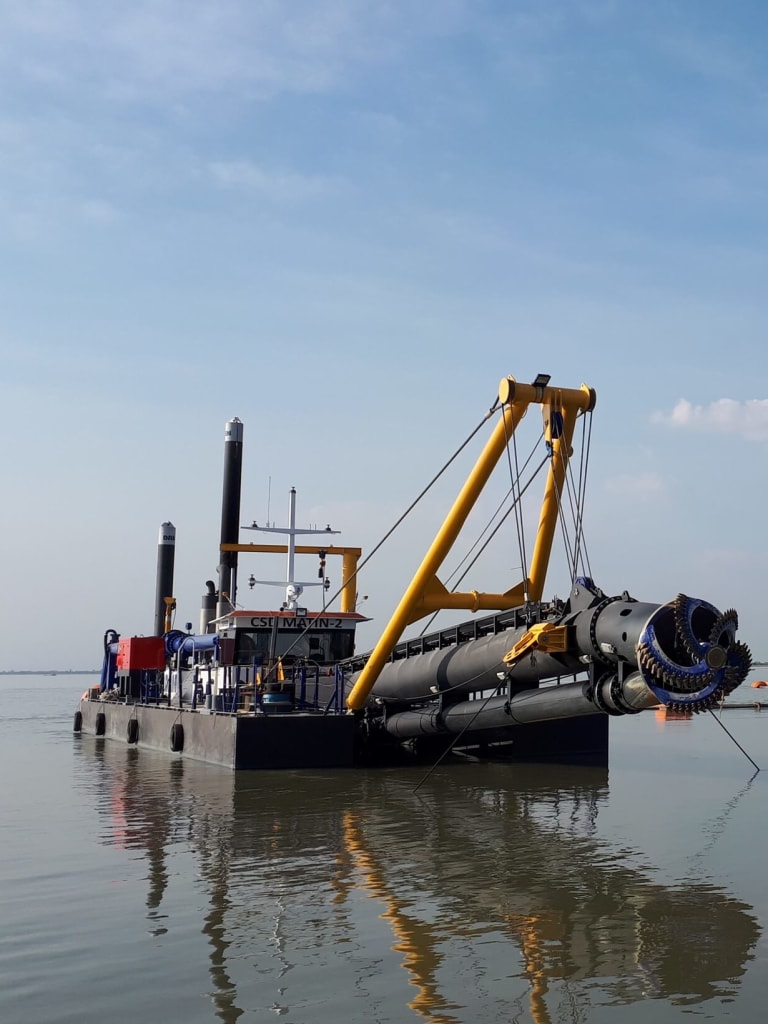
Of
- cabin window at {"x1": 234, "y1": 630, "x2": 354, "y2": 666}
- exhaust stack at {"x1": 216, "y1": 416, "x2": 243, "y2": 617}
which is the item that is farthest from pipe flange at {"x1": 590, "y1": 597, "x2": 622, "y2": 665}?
exhaust stack at {"x1": 216, "y1": 416, "x2": 243, "y2": 617}

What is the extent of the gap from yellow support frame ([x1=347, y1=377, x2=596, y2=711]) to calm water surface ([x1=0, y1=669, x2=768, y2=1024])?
4.10m

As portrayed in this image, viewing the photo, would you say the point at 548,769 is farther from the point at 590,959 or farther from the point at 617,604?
the point at 590,959

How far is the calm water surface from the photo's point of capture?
8750mm

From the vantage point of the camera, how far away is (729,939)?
10.6 meters

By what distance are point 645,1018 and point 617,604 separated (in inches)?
346

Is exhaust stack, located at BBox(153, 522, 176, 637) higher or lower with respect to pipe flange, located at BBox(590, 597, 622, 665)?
higher

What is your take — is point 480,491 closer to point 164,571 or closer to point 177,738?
point 177,738

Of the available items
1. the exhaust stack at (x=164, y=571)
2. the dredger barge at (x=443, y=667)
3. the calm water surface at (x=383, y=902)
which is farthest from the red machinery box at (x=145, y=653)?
the calm water surface at (x=383, y=902)

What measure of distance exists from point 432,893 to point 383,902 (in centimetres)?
76

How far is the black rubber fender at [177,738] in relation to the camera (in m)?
29.6

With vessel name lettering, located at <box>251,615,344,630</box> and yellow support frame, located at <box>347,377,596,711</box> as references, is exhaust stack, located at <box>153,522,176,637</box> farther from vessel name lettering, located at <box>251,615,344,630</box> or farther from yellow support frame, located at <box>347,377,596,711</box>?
yellow support frame, located at <box>347,377,596,711</box>

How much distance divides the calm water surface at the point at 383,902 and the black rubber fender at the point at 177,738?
5.68 m

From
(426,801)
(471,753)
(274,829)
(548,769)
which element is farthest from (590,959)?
(471,753)

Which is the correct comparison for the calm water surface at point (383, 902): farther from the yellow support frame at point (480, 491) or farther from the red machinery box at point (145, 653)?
the red machinery box at point (145, 653)
